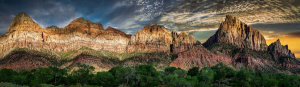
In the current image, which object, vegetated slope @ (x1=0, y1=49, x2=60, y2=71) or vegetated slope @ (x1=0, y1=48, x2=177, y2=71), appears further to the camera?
vegetated slope @ (x1=0, y1=48, x2=177, y2=71)

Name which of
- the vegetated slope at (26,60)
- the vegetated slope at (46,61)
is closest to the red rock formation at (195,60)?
the vegetated slope at (46,61)

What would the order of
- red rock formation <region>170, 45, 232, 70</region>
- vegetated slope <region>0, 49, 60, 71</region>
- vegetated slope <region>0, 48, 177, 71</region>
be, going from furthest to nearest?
red rock formation <region>170, 45, 232, 70</region>
vegetated slope <region>0, 48, 177, 71</region>
vegetated slope <region>0, 49, 60, 71</region>

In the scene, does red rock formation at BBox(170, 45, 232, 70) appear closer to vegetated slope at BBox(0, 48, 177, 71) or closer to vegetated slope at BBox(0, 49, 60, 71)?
vegetated slope at BBox(0, 48, 177, 71)

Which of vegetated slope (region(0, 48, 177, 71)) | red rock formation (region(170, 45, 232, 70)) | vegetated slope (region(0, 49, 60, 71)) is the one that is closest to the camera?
vegetated slope (region(0, 49, 60, 71))

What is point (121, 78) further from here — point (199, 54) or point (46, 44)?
point (46, 44)

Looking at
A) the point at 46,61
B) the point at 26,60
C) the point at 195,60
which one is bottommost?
the point at 195,60

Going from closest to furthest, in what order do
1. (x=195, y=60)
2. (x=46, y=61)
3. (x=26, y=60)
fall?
(x=26, y=60)
(x=46, y=61)
(x=195, y=60)

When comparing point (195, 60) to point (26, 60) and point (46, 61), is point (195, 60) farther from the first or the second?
point (26, 60)

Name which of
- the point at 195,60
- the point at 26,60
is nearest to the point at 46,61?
the point at 26,60

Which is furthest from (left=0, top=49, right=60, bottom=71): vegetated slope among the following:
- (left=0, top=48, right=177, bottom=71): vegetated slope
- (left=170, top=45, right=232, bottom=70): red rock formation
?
(left=170, top=45, right=232, bottom=70): red rock formation

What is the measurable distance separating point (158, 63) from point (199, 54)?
4343 cm

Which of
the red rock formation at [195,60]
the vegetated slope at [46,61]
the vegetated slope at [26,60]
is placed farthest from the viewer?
the red rock formation at [195,60]

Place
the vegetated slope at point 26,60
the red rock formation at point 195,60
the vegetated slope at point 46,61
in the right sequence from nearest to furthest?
1. the vegetated slope at point 26,60
2. the vegetated slope at point 46,61
3. the red rock formation at point 195,60

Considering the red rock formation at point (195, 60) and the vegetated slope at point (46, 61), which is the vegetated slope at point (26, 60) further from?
the red rock formation at point (195, 60)
